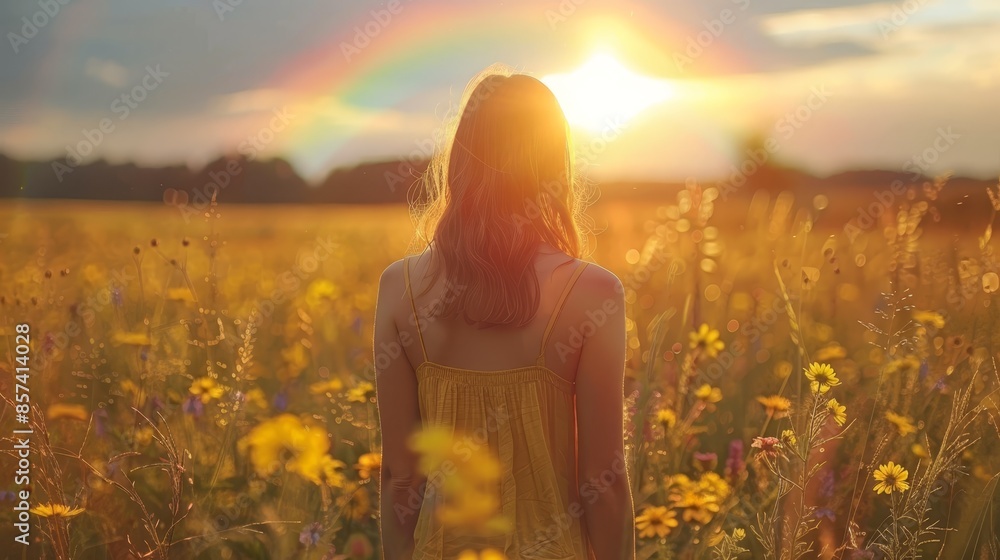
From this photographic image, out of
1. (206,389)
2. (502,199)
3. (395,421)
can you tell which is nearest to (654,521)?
(395,421)

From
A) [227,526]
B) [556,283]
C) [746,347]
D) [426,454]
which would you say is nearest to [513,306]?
[556,283]

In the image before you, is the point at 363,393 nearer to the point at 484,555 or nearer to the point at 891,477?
the point at 484,555

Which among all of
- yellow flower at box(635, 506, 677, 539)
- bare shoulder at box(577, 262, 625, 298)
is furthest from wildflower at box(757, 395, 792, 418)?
bare shoulder at box(577, 262, 625, 298)

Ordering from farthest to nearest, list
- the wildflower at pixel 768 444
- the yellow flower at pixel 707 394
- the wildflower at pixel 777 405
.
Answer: the yellow flower at pixel 707 394 → the wildflower at pixel 777 405 → the wildflower at pixel 768 444

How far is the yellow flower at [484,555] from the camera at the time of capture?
1782mm

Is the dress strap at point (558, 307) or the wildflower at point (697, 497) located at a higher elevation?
the dress strap at point (558, 307)

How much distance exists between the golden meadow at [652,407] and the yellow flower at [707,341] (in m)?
0.01

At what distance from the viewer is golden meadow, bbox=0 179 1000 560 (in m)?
2.50

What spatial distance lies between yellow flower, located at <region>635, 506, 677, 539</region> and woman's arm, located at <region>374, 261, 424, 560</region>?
78cm

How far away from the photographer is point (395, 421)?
199 centimetres

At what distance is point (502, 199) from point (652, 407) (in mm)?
1190

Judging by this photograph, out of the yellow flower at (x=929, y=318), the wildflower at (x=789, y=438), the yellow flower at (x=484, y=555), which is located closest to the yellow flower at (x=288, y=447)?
the yellow flower at (x=484, y=555)

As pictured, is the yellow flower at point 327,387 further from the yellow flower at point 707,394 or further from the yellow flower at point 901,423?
the yellow flower at point 901,423

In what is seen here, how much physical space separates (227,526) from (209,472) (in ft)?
0.84
